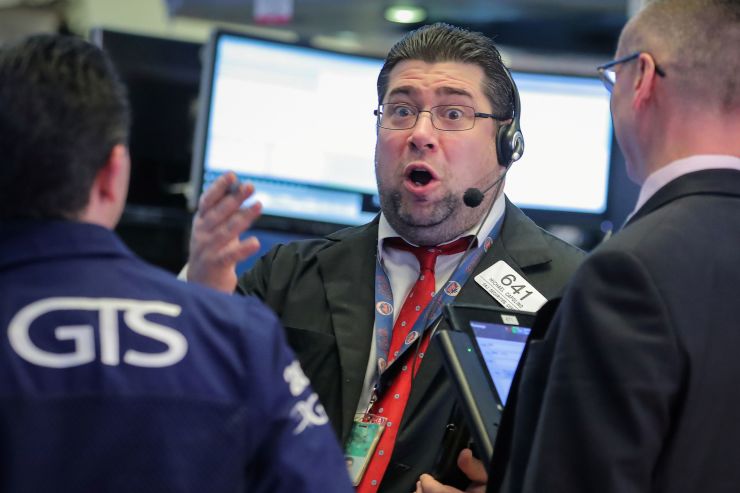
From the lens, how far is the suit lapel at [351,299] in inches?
76.1

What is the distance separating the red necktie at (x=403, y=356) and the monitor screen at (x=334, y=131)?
89 cm

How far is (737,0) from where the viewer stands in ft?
4.82

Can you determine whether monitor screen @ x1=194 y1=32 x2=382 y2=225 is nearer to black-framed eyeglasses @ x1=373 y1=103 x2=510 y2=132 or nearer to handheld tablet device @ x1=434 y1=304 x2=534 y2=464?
black-framed eyeglasses @ x1=373 y1=103 x2=510 y2=132

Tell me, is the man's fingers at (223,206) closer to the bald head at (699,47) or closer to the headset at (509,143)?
the bald head at (699,47)

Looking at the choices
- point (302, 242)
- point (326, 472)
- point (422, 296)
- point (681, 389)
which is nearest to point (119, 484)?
point (326, 472)

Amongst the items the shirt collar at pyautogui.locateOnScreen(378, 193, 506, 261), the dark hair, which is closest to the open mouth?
the shirt collar at pyautogui.locateOnScreen(378, 193, 506, 261)

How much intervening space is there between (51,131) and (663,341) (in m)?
0.76

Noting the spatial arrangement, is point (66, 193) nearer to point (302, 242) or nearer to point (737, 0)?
point (737, 0)

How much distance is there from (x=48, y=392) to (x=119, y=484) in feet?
0.39

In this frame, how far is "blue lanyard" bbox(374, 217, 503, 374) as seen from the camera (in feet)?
6.37

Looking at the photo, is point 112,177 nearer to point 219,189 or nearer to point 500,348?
point 219,189

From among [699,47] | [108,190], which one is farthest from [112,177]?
[699,47]

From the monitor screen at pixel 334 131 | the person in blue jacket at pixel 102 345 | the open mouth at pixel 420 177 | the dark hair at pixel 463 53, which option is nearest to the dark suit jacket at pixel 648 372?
the person in blue jacket at pixel 102 345

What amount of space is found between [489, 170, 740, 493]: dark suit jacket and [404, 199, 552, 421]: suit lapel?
0.56 metres
